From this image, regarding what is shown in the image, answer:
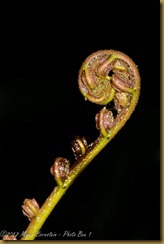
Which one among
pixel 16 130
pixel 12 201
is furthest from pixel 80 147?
pixel 16 130

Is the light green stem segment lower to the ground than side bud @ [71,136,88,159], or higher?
lower

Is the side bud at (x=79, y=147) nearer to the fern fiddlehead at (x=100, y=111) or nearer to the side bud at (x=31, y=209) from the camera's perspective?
the fern fiddlehead at (x=100, y=111)

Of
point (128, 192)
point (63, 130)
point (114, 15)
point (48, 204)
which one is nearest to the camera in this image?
point (48, 204)

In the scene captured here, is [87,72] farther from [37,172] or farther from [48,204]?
[37,172]

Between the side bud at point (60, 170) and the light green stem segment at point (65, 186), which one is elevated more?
the side bud at point (60, 170)

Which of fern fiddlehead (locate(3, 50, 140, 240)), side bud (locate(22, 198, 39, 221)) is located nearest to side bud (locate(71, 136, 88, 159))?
fern fiddlehead (locate(3, 50, 140, 240))

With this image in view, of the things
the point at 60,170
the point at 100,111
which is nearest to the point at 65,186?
the point at 60,170

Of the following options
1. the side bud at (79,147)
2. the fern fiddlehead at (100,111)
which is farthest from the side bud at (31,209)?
the side bud at (79,147)

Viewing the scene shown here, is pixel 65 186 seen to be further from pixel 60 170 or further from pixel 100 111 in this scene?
pixel 100 111

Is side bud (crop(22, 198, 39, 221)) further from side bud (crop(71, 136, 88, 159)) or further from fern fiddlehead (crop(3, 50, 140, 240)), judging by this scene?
side bud (crop(71, 136, 88, 159))
